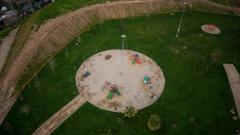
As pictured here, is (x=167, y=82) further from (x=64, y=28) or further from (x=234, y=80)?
(x=64, y=28)

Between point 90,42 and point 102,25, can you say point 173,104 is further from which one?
point 102,25

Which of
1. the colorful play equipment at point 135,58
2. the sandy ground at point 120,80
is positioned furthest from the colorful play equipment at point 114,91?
the colorful play equipment at point 135,58

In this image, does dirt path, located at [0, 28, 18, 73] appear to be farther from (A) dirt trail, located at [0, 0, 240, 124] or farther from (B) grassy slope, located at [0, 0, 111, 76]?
(A) dirt trail, located at [0, 0, 240, 124]

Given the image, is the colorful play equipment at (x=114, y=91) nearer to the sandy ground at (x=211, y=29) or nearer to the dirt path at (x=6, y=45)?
the dirt path at (x=6, y=45)

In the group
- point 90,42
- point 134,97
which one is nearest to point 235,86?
point 134,97

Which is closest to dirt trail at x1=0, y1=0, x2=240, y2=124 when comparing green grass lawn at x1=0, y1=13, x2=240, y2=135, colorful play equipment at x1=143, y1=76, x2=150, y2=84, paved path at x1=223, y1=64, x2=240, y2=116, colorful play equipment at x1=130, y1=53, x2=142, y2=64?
green grass lawn at x1=0, y1=13, x2=240, y2=135
